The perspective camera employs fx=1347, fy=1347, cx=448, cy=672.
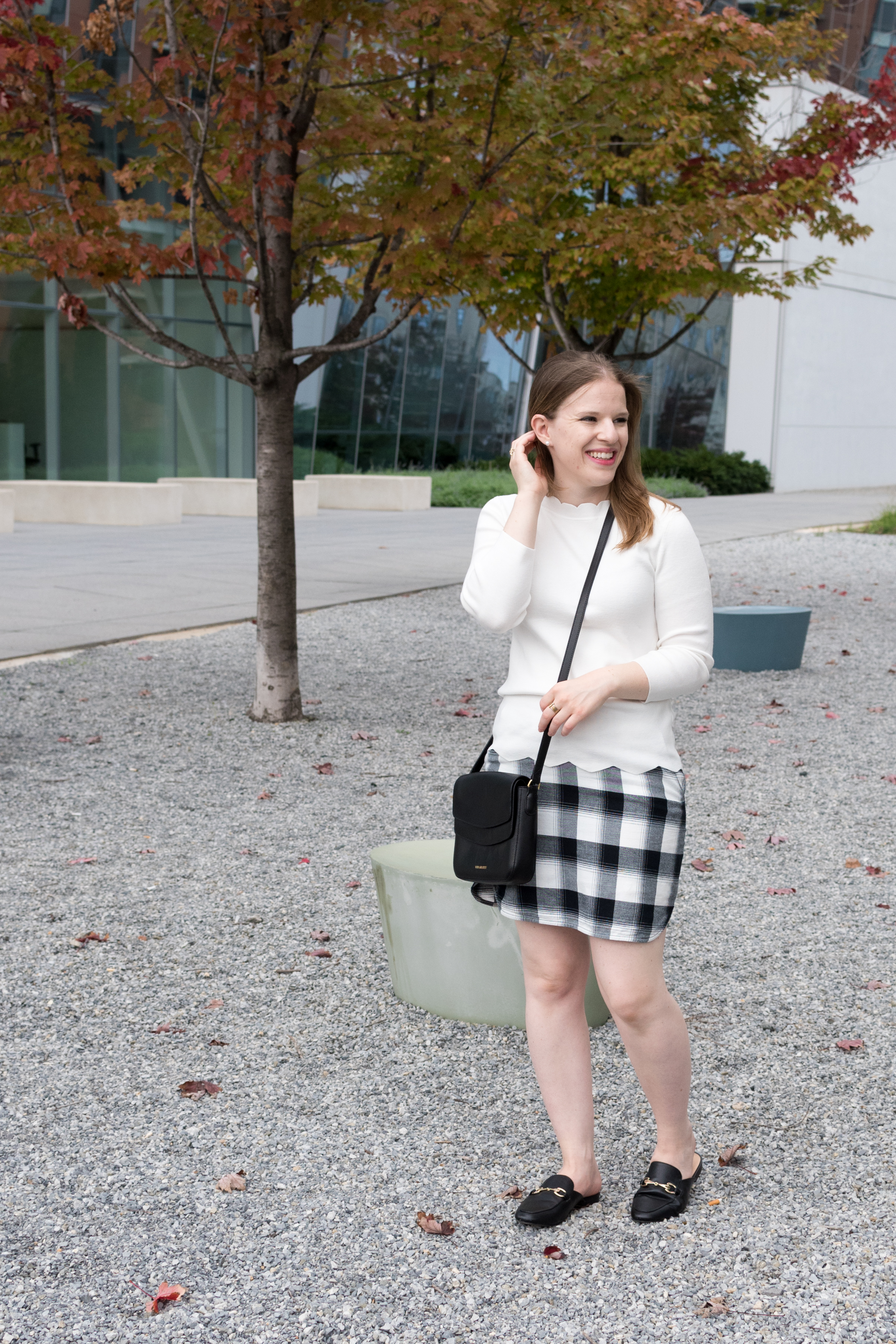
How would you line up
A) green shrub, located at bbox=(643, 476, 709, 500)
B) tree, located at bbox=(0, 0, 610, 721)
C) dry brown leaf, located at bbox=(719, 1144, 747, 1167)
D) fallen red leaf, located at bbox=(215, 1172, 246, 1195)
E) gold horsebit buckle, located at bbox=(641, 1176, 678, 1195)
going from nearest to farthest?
gold horsebit buckle, located at bbox=(641, 1176, 678, 1195) < fallen red leaf, located at bbox=(215, 1172, 246, 1195) < dry brown leaf, located at bbox=(719, 1144, 747, 1167) < tree, located at bbox=(0, 0, 610, 721) < green shrub, located at bbox=(643, 476, 709, 500)

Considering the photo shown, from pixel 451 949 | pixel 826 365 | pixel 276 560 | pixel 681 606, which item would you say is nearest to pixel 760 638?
pixel 276 560

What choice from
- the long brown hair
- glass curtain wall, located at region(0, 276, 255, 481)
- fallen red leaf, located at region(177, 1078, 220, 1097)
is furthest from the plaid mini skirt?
glass curtain wall, located at region(0, 276, 255, 481)

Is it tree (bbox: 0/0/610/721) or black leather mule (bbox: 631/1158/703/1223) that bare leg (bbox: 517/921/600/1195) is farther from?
tree (bbox: 0/0/610/721)

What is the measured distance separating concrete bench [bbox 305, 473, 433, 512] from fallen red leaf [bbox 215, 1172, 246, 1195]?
2431cm

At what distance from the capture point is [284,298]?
303 inches

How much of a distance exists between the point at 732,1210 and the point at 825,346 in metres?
40.5

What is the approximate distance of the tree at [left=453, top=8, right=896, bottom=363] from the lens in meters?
9.15

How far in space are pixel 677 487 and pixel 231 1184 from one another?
30866 millimetres

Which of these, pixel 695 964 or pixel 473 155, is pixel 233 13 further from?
pixel 695 964

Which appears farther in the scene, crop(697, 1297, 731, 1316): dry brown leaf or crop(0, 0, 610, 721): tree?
crop(0, 0, 610, 721): tree

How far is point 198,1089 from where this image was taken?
3.52 m

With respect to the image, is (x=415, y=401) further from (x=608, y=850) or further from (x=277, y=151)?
(x=608, y=850)

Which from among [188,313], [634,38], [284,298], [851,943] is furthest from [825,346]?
[851,943]

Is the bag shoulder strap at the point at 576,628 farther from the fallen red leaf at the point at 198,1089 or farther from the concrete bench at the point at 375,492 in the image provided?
the concrete bench at the point at 375,492
